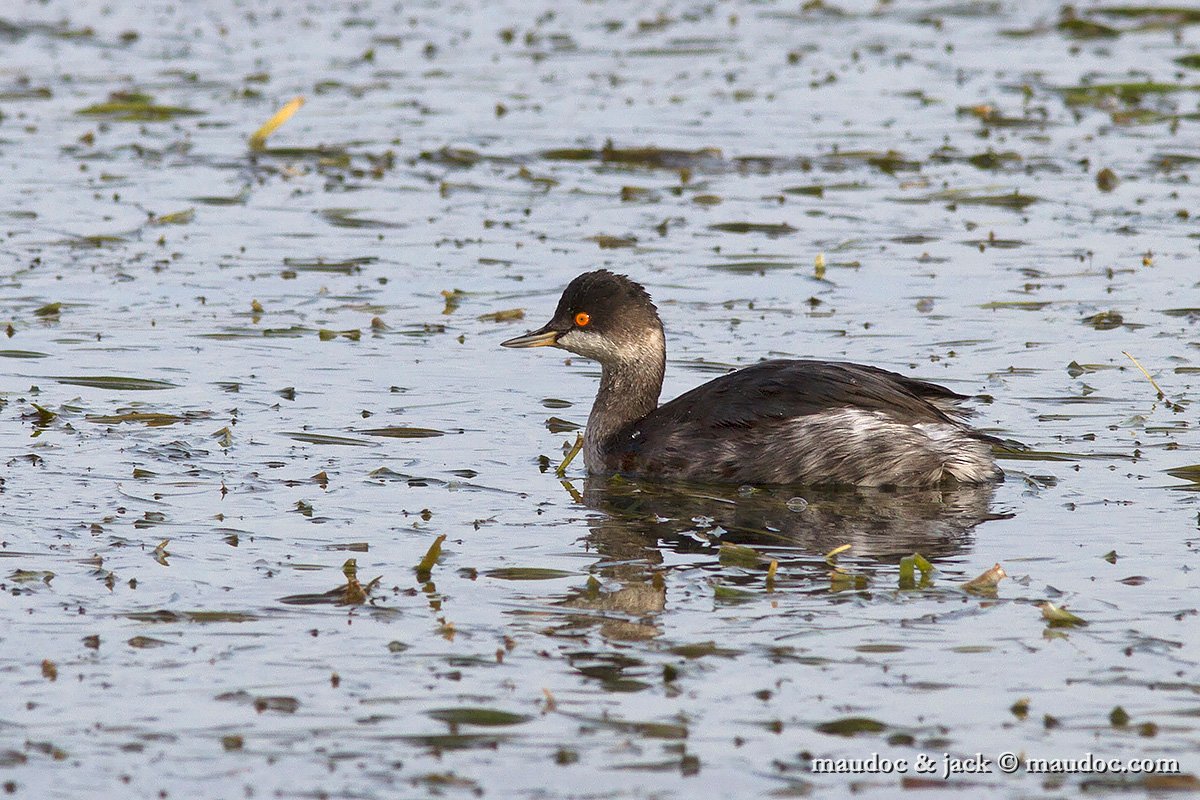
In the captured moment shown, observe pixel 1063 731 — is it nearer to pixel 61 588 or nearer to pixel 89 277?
pixel 61 588

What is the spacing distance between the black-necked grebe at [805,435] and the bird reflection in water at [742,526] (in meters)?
0.09

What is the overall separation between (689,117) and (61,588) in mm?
13718

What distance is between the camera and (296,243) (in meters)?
15.9

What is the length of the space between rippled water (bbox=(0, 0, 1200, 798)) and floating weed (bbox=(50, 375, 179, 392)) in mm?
33

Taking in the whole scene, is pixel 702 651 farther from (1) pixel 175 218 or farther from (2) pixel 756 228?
(1) pixel 175 218

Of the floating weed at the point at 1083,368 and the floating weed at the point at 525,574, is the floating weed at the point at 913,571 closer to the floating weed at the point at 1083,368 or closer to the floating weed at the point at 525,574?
the floating weed at the point at 525,574

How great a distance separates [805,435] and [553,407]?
6.85 feet

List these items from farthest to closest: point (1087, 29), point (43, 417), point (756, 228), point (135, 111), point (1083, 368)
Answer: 1. point (1087, 29)
2. point (135, 111)
3. point (756, 228)
4. point (1083, 368)
5. point (43, 417)

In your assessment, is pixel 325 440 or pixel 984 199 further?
pixel 984 199

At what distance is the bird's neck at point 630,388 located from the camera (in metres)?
11.0

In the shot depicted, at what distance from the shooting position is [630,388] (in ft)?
36.7

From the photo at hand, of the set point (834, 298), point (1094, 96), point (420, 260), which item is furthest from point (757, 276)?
point (1094, 96)

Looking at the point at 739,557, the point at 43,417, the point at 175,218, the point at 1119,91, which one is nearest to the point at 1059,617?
the point at 739,557

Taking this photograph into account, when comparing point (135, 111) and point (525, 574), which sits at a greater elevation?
point (135, 111)
